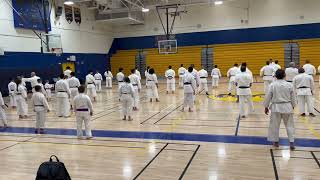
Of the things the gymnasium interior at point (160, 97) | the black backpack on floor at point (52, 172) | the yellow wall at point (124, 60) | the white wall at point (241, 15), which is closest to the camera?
the black backpack on floor at point (52, 172)

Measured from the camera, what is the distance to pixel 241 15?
95.8 feet

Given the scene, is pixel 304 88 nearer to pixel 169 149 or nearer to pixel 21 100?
pixel 169 149

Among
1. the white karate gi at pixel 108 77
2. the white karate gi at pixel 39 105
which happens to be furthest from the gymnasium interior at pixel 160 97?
the white karate gi at pixel 108 77

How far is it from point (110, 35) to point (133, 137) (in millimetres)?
26771

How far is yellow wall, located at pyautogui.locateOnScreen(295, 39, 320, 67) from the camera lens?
27.6 meters

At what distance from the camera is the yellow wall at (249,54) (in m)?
28.7

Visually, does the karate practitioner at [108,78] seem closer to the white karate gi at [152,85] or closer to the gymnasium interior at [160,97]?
the gymnasium interior at [160,97]

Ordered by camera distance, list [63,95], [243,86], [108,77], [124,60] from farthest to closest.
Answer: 1. [124,60]
2. [108,77]
3. [63,95]
4. [243,86]

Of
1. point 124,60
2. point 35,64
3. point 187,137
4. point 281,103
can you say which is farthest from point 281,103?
point 124,60

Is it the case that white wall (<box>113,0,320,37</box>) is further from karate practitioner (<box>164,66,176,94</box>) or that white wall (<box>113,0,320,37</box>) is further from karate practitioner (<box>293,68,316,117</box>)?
karate practitioner (<box>293,68,316,117</box>)

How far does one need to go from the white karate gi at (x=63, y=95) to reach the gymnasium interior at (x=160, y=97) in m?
0.41

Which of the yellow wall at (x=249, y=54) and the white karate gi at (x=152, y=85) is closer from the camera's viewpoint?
the white karate gi at (x=152, y=85)

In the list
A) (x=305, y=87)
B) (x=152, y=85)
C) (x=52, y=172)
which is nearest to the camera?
(x=52, y=172)

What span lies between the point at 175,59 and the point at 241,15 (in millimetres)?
8046
